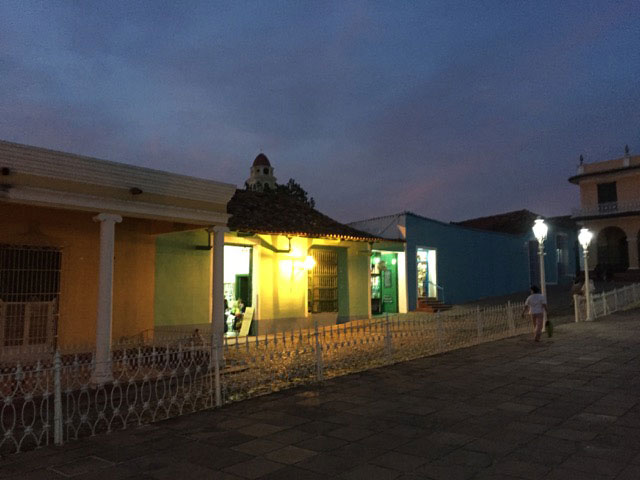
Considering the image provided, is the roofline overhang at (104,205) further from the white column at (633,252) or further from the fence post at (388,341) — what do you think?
the white column at (633,252)

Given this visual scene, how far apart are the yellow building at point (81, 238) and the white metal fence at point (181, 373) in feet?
2.63

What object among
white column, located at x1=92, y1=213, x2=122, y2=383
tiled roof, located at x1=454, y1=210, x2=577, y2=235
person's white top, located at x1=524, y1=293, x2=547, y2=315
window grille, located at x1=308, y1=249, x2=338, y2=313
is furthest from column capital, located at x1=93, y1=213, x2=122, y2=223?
tiled roof, located at x1=454, y1=210, x2=577, y2=235

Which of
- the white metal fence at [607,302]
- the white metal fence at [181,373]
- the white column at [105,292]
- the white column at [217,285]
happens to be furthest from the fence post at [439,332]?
the white metal fence at [607,302]

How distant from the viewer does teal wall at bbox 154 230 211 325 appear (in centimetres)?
1188

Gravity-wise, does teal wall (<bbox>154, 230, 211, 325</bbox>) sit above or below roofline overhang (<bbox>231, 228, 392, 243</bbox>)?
below

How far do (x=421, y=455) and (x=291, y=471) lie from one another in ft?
3.81

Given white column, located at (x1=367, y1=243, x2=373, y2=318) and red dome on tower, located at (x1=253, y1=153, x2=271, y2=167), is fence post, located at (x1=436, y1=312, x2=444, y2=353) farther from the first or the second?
red dome on tower, located at (x1=253, y1=153, x2=271, y2=167)

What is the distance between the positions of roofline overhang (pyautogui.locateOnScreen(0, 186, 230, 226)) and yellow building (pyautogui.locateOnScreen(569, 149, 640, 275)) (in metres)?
28.4

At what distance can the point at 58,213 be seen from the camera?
32.8 feet

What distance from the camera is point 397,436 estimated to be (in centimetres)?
474

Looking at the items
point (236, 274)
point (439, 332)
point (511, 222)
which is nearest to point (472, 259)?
point (511, 222)

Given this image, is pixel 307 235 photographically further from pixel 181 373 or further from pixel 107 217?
pixel 107 217

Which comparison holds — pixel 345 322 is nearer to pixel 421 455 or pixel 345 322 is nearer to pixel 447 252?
pixel 447 252

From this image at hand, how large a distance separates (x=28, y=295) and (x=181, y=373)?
3.62m
